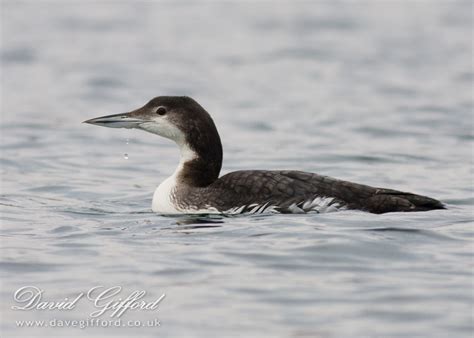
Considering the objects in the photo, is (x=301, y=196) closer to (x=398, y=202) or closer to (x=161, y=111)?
(x=398, y=202)

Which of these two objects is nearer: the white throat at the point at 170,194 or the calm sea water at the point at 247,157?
the calm sea water at the point at 247,157

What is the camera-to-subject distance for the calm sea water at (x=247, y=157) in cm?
680

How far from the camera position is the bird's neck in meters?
9.49

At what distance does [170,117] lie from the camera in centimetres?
956

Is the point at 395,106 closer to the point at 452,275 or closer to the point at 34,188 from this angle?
the point at 34,188

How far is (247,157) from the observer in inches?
536

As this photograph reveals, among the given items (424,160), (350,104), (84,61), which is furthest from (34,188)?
(84,61)
